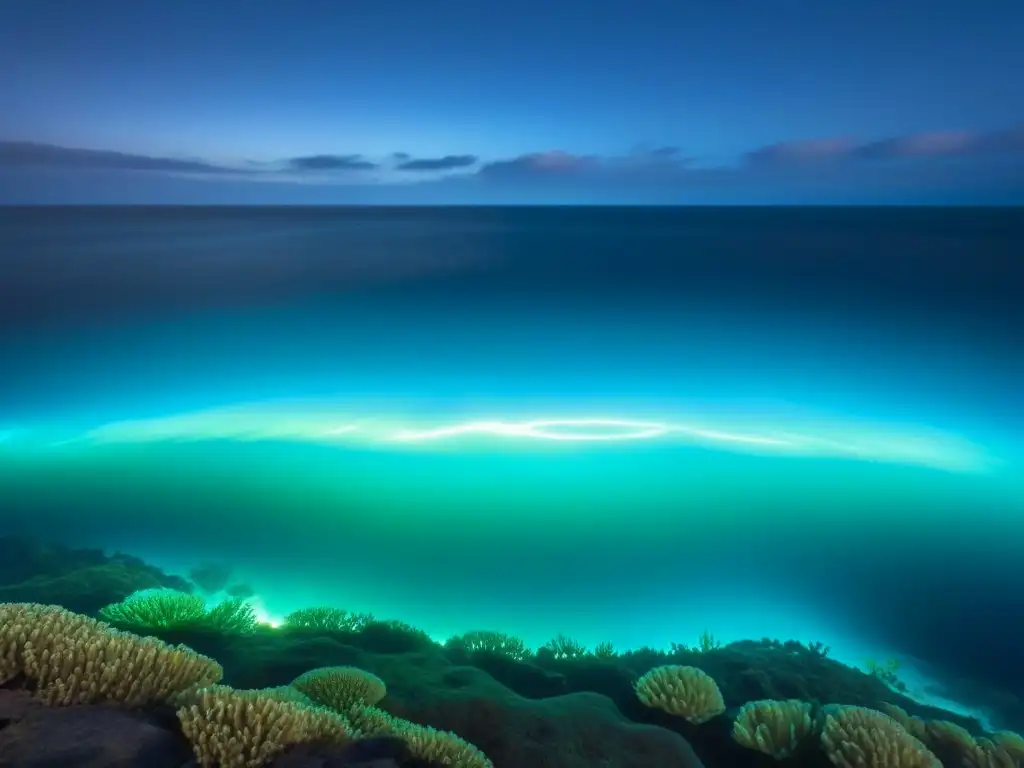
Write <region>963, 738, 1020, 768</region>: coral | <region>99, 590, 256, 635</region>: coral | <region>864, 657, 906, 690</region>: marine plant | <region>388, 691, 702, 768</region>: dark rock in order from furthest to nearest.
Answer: <region>864, 657, 906, 690</region>: marine plant → <region>99, 590, 256, 635</region>: coral → <region>963, 738, 1020, 768</region>: coral → <region>388, 691, 702, 768</region>: dark rock

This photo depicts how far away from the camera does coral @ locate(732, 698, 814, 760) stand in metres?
3.23

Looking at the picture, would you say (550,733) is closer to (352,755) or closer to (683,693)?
(683,693)

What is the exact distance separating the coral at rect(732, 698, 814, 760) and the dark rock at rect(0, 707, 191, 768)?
8.96 ft

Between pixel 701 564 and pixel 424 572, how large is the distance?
4.33m

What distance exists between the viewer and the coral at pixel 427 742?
8.18 feet

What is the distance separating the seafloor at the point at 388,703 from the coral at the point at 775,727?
0.03 ft

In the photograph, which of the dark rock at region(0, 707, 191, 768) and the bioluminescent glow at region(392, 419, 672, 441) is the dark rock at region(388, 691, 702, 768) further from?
the bioluminescent glow at region(392, 419, 672, 441)

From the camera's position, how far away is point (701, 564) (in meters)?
9.73

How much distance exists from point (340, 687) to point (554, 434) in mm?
11650

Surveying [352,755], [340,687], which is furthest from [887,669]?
[352,755]

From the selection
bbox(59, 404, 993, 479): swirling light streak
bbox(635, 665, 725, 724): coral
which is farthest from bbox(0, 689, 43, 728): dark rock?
bbox(59, 404, 993, 479): swirling light streak

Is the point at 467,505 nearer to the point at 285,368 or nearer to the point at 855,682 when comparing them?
the point at 855,682

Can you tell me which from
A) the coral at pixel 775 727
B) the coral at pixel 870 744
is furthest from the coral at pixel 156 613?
the coral at pixel 870 744

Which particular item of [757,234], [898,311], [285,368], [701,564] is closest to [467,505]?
[701,564]
